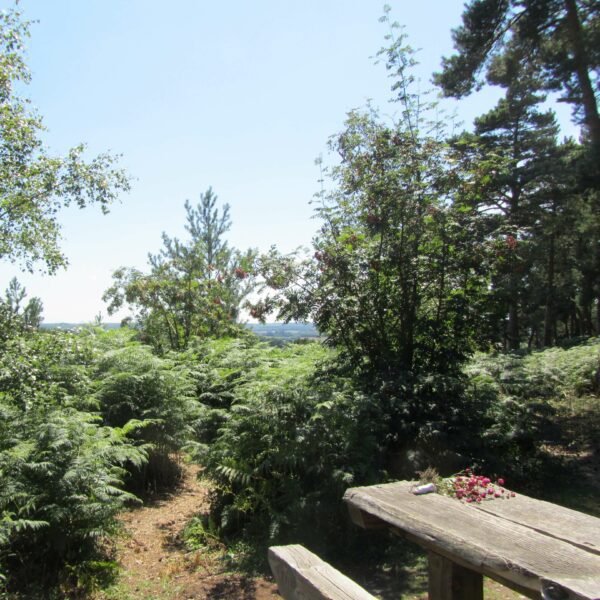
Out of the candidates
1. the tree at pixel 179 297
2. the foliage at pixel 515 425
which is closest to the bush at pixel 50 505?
the foliage at pixel 515 425

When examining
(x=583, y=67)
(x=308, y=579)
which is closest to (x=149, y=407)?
(x=308, y=579)

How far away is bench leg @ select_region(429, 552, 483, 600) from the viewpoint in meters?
2.93

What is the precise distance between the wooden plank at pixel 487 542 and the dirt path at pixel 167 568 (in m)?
2.08

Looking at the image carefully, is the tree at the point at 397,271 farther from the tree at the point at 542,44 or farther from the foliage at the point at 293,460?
the tree at the point at 542,44

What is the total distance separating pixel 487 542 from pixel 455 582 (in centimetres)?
83

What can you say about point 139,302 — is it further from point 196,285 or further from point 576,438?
point 576,438

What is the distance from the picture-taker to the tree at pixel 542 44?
950cm

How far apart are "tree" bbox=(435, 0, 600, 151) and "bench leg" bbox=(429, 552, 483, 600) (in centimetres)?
850

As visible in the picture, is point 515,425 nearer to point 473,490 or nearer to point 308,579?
point 473,490

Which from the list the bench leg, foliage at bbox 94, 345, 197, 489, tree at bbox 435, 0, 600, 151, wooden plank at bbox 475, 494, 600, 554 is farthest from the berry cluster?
tree at bbox 435, 0, 600, 151

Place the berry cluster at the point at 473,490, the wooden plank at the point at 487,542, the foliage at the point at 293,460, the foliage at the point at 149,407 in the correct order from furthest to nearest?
the foliage at the point at 149,407
the foliage at the point at 293,460
the berry cluster at the point at 473,490
the wooden plank at the point at 487,542

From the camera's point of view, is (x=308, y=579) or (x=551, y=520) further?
(x=551, y=520)

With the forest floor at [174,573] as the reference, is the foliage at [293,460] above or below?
above

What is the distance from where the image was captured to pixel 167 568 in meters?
4.98
